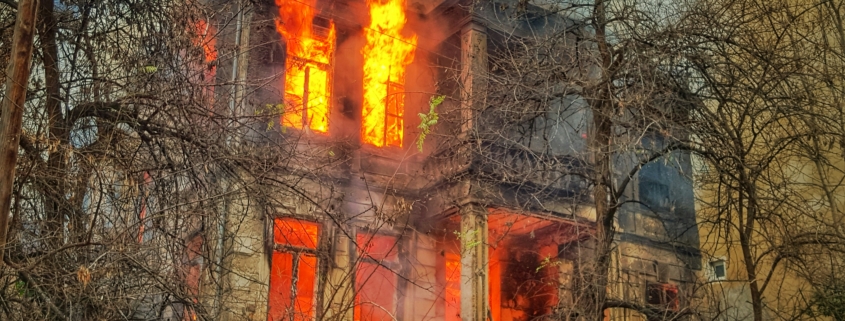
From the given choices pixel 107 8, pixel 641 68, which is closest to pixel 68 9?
pixel 107 8

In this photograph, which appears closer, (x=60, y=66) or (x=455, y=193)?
(x=60, y=66)

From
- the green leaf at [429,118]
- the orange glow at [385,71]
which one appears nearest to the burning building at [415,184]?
the orange glow at [385,71]

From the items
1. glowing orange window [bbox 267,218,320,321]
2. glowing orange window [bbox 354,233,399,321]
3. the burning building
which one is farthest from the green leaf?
glowing orange window [bbox 354,233,399,321]

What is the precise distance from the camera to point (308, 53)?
15914 millimetres

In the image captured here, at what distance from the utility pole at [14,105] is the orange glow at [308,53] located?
8.81m

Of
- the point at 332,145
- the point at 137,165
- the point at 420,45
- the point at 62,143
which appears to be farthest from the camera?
the point at 420,45

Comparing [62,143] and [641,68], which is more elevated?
[641,68]

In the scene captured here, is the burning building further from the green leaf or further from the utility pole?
the utility pole

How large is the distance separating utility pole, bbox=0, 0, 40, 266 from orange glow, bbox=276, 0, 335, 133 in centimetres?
881

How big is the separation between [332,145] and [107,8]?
644 cm

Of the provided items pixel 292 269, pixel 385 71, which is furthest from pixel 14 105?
pixel 385 71

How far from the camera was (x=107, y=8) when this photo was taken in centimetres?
842

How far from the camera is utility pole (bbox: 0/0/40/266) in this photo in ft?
19.2

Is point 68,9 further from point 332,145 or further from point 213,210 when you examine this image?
point 332,145
